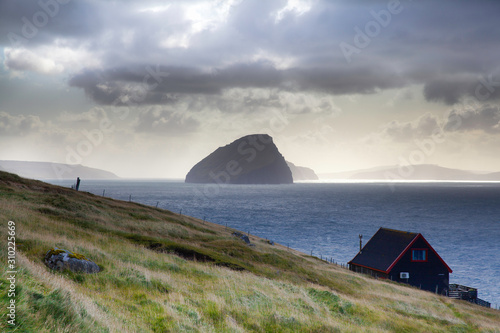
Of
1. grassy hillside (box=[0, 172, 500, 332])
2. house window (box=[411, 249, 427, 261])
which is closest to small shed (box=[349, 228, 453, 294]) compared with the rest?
house window (box=[411, 249, 427, 261])

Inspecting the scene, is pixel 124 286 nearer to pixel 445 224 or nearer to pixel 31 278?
pixel 31 278

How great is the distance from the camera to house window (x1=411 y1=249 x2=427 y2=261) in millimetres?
44469

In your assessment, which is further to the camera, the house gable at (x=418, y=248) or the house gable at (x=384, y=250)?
the house gable at (x=384, y=250)

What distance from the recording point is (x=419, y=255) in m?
44.6

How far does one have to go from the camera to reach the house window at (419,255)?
146 ft

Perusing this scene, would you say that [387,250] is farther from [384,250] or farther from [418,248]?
[418,248]

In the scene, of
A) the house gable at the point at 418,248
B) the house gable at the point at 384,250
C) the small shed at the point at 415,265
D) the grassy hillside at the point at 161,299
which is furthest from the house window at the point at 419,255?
the grassy hillside at the point at 161,299

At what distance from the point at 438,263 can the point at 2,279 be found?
50.0 metres

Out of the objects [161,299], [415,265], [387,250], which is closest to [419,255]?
[415,265]

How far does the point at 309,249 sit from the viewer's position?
6688cm

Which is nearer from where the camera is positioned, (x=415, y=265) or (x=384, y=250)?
(x=415, y=265)

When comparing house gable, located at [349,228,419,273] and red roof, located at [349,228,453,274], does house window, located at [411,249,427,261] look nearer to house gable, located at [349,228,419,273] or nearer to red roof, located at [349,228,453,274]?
red roof, located at [349,228,453,274]

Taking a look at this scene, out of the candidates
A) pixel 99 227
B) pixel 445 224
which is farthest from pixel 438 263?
pixel 445 224

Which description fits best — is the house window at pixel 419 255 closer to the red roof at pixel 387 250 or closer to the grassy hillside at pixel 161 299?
the red roof at pixel 387 250
